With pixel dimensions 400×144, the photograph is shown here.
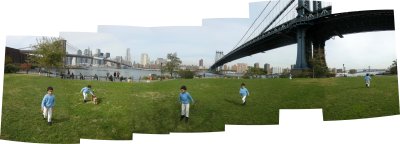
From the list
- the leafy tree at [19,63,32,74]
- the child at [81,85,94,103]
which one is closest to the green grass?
the child at [81,85,94,103]

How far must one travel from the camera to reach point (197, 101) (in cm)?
1138

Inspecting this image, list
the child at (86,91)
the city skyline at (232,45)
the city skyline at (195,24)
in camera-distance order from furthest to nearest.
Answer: the child at (86,91)
the city skyline at (232,45)
the city skyline at (195,24)

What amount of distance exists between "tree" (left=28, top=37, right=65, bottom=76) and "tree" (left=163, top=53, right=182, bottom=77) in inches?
119

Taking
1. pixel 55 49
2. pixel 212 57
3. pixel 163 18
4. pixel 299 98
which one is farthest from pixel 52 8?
pixel 299 98

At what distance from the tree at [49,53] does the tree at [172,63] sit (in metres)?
3.03

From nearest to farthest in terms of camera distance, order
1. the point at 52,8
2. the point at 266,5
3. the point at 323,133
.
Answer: the point at 323,133, the point at 266,5, the point at 52,8

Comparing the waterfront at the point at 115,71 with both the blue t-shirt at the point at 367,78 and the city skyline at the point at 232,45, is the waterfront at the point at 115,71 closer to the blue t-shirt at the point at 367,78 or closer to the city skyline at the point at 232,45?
the city skyline at the point at 232,45

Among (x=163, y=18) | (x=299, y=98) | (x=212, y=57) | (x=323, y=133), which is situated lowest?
(x=323, y=133)

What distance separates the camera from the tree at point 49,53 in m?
13.0

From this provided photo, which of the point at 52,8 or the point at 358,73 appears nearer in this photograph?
the point at 358,73

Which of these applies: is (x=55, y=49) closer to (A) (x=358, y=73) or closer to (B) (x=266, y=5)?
(B) (x=266, y=5)

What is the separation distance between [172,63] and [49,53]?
3.72 meters

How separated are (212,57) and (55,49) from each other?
4417mm

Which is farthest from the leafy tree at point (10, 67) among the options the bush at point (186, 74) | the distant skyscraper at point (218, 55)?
the distant skyscraper at point (218, 55)
